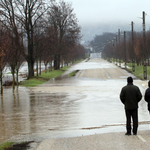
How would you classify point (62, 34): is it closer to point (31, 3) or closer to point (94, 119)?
point (31, 3)

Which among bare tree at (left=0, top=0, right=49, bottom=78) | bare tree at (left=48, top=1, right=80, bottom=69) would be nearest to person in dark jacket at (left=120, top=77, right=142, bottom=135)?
bare tree at (left=0, top=0, right=49, bottom=78)

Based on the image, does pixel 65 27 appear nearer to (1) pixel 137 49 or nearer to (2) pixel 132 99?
(1) pixel 137 49

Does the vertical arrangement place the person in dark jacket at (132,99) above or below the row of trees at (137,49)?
below

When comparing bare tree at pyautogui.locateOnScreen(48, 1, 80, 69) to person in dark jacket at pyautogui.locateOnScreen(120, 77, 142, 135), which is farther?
bare tree at pyautogui.locateOnScreen(48, 1, 80, 69)

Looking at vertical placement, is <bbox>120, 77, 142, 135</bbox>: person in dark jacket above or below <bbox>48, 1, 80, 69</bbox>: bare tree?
below

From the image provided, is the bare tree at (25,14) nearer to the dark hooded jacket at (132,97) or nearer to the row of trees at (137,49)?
the row of trees at (137,49)

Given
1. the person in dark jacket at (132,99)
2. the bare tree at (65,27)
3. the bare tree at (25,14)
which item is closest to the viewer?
the person in dark jacket at (132,99)

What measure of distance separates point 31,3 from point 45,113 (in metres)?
29.6

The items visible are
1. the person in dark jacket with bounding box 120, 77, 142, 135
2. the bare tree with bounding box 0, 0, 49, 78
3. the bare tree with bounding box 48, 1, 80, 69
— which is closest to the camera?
the person in dark jacket with bounding box 120, 77, 142, 135

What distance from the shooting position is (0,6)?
3856 cm

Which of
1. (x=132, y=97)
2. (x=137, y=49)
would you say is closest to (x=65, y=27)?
(x=137, y=49)

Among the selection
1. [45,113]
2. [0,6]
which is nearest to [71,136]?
[45,113]

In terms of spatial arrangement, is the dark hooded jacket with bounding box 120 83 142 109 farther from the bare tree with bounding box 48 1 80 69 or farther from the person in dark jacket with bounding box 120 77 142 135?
Answer: the bare tree with bounding box 48 1 80 69

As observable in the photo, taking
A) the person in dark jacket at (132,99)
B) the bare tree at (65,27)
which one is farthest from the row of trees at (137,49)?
the person in dark jacket at (132,99)
